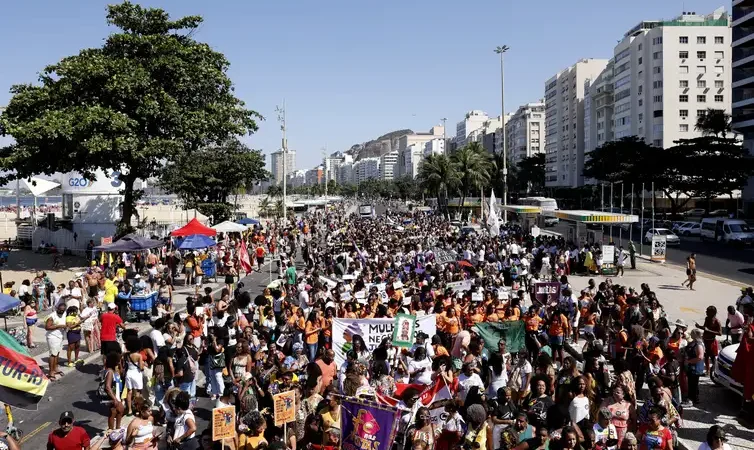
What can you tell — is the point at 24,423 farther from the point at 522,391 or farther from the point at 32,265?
the point at 32,265

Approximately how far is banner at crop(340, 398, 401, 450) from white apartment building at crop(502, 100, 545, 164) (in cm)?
14803

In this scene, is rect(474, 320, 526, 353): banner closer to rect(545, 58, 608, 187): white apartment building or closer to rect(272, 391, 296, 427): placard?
rect(272, 391, 296, 427): placard

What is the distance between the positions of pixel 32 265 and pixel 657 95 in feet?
271

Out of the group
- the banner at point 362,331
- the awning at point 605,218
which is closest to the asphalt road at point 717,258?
the awning at point 605,218

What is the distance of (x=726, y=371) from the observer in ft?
33.7

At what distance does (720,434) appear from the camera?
6219mm

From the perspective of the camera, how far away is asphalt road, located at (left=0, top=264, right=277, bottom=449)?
971cm

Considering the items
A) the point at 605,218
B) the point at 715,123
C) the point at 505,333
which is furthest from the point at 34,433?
the point at 715,123

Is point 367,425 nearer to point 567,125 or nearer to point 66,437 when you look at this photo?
point 66,437

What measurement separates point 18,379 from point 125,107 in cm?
2323

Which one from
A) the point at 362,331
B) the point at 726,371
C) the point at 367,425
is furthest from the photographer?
the point at 362,331

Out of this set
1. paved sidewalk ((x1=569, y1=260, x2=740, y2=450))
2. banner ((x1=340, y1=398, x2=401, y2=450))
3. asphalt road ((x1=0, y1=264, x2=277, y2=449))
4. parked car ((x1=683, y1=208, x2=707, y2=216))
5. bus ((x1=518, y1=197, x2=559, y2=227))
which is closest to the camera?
banner ((x1=340, y1=398, x2=401, y2=450))

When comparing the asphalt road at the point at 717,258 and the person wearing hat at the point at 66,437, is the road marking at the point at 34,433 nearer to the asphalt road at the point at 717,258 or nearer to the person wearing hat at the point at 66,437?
the person wearing hat at the point at 66,437

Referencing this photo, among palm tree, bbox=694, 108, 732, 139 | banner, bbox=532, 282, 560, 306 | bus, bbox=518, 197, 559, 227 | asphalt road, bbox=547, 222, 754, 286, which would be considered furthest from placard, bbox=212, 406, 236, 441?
Answer: palm tree, bbox=694, 108, 732, 139
